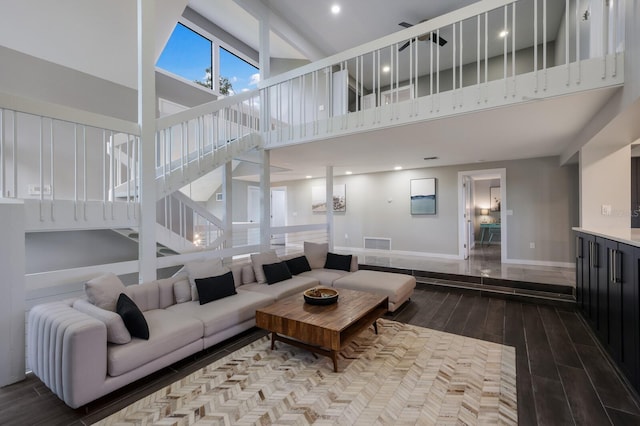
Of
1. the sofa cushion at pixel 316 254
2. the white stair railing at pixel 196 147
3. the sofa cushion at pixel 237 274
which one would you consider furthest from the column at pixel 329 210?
the sofa cushion at pixel 237 274

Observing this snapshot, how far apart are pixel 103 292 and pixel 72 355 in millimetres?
692

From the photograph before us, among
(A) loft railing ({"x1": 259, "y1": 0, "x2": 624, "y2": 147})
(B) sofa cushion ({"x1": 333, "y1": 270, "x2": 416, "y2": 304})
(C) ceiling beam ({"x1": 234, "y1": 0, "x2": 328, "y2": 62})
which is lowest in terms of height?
(B) sofa cushion ({"x1": 333, "y1": 270, "x2": 416, "y2": 304})

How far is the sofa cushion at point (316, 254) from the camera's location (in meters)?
5.11

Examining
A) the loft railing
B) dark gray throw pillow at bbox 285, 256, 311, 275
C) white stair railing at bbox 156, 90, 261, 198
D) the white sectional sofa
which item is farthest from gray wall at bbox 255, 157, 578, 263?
white stair railing at bbox 156, 90, 261, 198

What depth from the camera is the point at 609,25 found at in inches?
116

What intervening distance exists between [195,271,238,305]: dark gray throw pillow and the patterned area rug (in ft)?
2.25

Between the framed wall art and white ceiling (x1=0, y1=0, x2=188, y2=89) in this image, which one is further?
the framed wall art

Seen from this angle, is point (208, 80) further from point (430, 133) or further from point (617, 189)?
point (617, 189)

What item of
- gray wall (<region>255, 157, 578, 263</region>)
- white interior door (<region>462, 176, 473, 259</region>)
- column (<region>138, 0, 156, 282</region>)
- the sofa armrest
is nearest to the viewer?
the sofa armrest

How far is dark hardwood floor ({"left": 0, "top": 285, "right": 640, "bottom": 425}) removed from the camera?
6.44 ft

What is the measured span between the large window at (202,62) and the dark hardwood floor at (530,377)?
4.72m

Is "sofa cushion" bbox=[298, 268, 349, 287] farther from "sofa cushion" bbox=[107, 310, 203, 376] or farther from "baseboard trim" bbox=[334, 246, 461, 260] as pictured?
"baseboard trim" bbox=[334, 246, 461, 260]

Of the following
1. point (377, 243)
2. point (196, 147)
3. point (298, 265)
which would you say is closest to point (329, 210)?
point (377, 243)

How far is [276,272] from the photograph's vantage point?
412 cm
